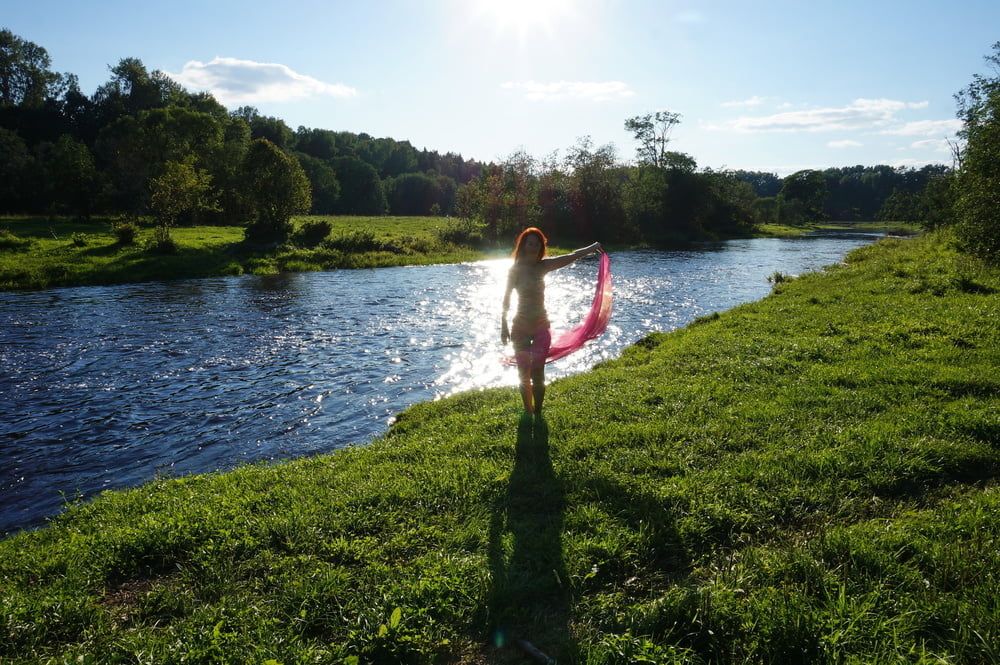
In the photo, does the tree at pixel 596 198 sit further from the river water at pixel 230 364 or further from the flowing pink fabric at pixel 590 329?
the flowing pink fabric at pixel 590 329

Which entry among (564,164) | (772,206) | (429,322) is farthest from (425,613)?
(772,206)

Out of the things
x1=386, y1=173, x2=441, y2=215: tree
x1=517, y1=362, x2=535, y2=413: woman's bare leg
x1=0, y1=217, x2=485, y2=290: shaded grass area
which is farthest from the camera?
x1=386, y1=173, x2=441, y2=215: tree

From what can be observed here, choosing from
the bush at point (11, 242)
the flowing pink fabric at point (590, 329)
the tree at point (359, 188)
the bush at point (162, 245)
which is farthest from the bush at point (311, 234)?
the tree at point (359, 188)

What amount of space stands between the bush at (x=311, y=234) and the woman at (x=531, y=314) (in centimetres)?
3981

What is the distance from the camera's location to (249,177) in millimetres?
44812

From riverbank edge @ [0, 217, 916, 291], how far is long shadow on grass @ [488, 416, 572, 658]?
33254 mm

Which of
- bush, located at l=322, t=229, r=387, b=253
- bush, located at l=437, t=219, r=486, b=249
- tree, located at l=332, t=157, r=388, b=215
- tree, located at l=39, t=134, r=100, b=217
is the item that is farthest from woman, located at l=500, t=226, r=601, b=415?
tree, located at l=332, t=157, r=388, b=215

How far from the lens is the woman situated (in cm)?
918

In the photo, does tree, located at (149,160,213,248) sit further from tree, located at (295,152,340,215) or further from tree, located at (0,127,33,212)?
tree, located at (295,152,340,215)

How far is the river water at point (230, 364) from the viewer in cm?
1029

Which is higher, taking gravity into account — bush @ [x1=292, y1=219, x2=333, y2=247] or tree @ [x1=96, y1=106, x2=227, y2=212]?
tree @ [x1=96, y1=106, x2=227, y2=212]

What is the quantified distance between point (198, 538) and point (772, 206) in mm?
162694

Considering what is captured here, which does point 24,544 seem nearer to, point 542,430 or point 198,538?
point 198,538

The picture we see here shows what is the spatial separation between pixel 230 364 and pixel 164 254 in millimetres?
27260
